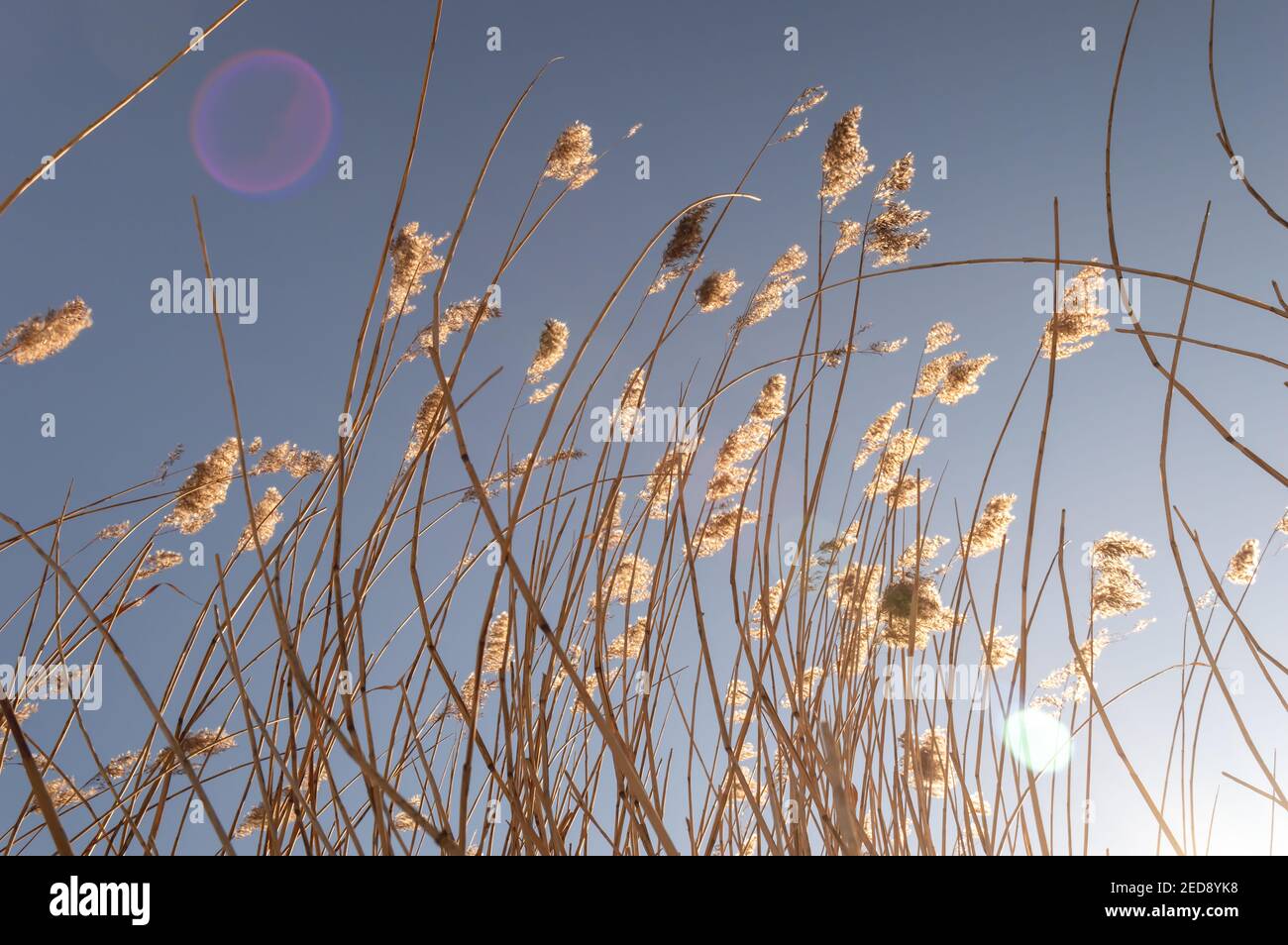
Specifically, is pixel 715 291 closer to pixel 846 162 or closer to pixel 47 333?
pixel 846 162

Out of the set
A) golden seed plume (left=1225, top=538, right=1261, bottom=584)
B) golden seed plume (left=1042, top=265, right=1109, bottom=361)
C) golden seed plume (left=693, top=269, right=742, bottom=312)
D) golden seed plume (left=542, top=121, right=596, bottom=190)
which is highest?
golden seed plume (left=542, top=121, right=596, bottom=190)

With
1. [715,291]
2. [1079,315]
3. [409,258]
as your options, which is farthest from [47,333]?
[1079,315]

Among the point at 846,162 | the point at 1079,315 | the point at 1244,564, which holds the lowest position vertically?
the point at 1244,564

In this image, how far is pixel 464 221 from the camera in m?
0.84

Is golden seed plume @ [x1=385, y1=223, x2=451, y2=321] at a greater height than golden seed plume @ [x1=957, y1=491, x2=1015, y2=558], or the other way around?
golden seed plume @ [x1=385, y1=223, x2=451, y2=321]

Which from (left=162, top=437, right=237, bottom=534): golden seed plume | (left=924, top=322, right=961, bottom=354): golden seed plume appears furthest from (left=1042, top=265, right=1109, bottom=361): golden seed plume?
(left=162, top=437, right=237, bottom=534): golden seed plume

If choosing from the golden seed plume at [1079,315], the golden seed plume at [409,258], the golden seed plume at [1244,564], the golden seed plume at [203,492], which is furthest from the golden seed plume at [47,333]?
the golden seed plume at [1244,564]

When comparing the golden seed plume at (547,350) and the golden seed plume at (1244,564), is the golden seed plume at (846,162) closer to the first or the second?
the golden seed plume at (547,350)

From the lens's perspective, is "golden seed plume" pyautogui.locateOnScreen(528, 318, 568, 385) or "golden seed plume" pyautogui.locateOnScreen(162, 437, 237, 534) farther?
"golden seed plume" pyautogui.locateOnScreen(162, 437, 237, 534)

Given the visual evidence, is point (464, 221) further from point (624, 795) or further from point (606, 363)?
point (624, 795)

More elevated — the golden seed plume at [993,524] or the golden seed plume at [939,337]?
the golden seed plume at [939,337]

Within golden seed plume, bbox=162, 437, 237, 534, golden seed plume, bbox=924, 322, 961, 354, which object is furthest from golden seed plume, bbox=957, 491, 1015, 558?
golden seed plume, bbox=162, 437, 237, 534

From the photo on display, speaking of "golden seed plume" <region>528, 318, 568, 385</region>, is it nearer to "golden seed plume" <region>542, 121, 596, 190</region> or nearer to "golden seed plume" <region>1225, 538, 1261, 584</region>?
"golden seed plume" <region>542, 121, 596, 190</region>
